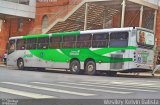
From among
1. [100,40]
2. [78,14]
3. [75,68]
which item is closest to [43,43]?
[75,68]

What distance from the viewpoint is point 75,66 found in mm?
29609

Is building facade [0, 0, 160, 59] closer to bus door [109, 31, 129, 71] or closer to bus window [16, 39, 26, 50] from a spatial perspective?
bus window [16, 39, 26, 50]

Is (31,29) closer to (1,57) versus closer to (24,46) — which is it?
(1,57)

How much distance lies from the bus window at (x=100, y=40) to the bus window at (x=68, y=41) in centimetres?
211

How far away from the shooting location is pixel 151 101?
11477mm

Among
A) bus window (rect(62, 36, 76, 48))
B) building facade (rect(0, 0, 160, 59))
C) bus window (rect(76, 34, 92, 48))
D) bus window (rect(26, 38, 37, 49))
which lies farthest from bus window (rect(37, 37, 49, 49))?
building facade (rect(0, 0, 160, 59))

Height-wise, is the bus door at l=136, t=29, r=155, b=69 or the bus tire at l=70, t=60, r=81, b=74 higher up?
the bus door at l=136, t=29, r=155, b=69

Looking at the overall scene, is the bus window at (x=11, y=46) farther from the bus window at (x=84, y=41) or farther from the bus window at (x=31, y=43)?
the bus window at (x=84, y=41)

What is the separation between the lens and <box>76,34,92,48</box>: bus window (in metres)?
Answer: 28.7

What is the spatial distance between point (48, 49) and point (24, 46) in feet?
11.3

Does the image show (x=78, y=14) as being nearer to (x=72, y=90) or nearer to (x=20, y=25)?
(x=20, y=25)

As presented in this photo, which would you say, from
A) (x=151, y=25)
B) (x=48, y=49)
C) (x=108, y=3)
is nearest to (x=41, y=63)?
(x=48, y=49)

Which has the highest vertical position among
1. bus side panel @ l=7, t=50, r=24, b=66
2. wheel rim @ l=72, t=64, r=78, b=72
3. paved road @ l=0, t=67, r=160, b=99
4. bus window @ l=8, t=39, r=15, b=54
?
bus window @ l=8, t=39, r=15, b=54

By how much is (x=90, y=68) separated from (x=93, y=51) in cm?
118
